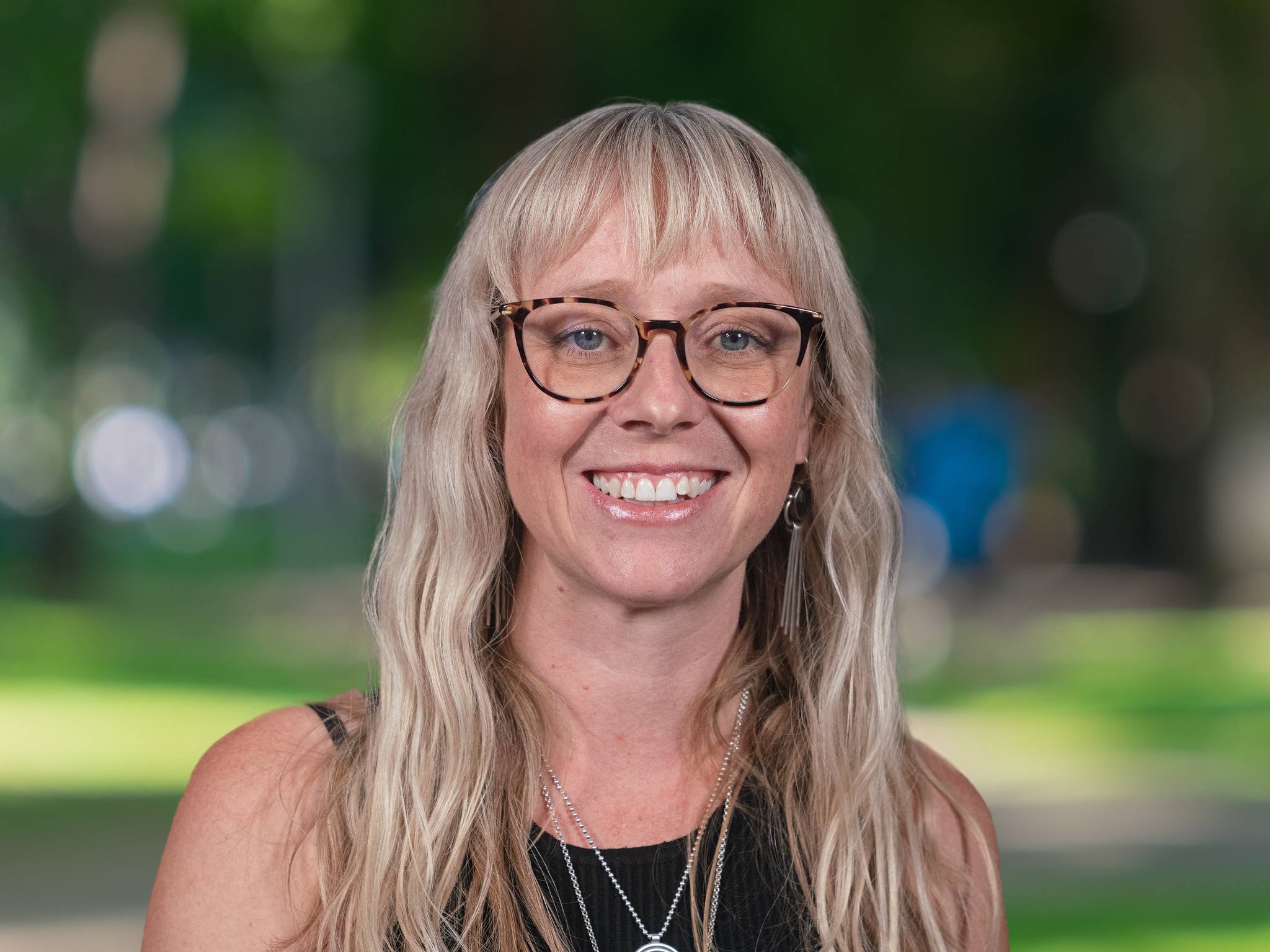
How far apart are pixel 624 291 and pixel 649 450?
0.25 metres

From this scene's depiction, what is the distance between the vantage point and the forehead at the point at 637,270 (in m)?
2.77

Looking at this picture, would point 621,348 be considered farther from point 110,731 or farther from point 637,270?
point 110,731

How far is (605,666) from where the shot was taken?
115 inches

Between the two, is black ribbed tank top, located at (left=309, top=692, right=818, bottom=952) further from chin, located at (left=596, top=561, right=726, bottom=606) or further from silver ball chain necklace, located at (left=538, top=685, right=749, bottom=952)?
chin, located at (left=596, top=561, right=726, bottom=606)

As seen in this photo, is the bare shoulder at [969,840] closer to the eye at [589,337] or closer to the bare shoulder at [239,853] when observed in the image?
the eye at [589,337]

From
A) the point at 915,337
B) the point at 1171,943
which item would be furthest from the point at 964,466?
the point at 1171,943

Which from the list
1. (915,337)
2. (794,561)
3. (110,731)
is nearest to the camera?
(794,561)

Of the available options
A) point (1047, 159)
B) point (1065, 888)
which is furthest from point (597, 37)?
point (1065, 888)

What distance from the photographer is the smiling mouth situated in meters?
2.78

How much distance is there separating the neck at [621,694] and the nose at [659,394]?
307mm

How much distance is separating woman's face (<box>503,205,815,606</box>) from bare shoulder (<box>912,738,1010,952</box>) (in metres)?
0.56

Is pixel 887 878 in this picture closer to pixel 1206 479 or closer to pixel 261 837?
pixel 261 837

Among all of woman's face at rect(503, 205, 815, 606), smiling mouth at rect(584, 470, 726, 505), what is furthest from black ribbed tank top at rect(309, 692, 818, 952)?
smiling mouth at rect(584, 470, 726, 505)

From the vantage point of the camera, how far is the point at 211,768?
2697mm
